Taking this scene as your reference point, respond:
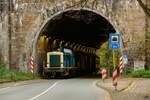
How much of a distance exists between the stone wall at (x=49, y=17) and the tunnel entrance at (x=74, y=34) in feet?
3.47

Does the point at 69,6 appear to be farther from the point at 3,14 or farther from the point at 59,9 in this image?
the point at 3,14

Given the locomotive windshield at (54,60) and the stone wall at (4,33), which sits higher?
the stone wall at (4,33)

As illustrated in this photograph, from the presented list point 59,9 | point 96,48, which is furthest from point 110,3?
point 96,48

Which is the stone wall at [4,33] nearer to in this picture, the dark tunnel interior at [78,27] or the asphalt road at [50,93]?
the dark tunnel interior at [78,27]

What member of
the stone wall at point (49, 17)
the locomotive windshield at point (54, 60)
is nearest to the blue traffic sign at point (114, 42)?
the stone wall at point (49, 17)

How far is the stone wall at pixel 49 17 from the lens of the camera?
54.2 metres

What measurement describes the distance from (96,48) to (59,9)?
4477cm

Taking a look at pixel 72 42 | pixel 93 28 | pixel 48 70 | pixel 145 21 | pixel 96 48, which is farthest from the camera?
pixel 96 48

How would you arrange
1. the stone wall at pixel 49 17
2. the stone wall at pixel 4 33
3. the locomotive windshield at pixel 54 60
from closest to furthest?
the stone wall at pixel 49 17 → the stone wall at pixel 4 33 → the locomotive windshield at pixel 54 60

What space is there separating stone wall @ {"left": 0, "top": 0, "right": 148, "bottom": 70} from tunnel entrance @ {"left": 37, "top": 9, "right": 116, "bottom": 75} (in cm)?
106

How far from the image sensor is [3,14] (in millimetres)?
56688

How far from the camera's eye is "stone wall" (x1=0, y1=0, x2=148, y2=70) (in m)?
54.2

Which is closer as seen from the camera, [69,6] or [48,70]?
[69,6]

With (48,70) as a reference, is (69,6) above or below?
above
